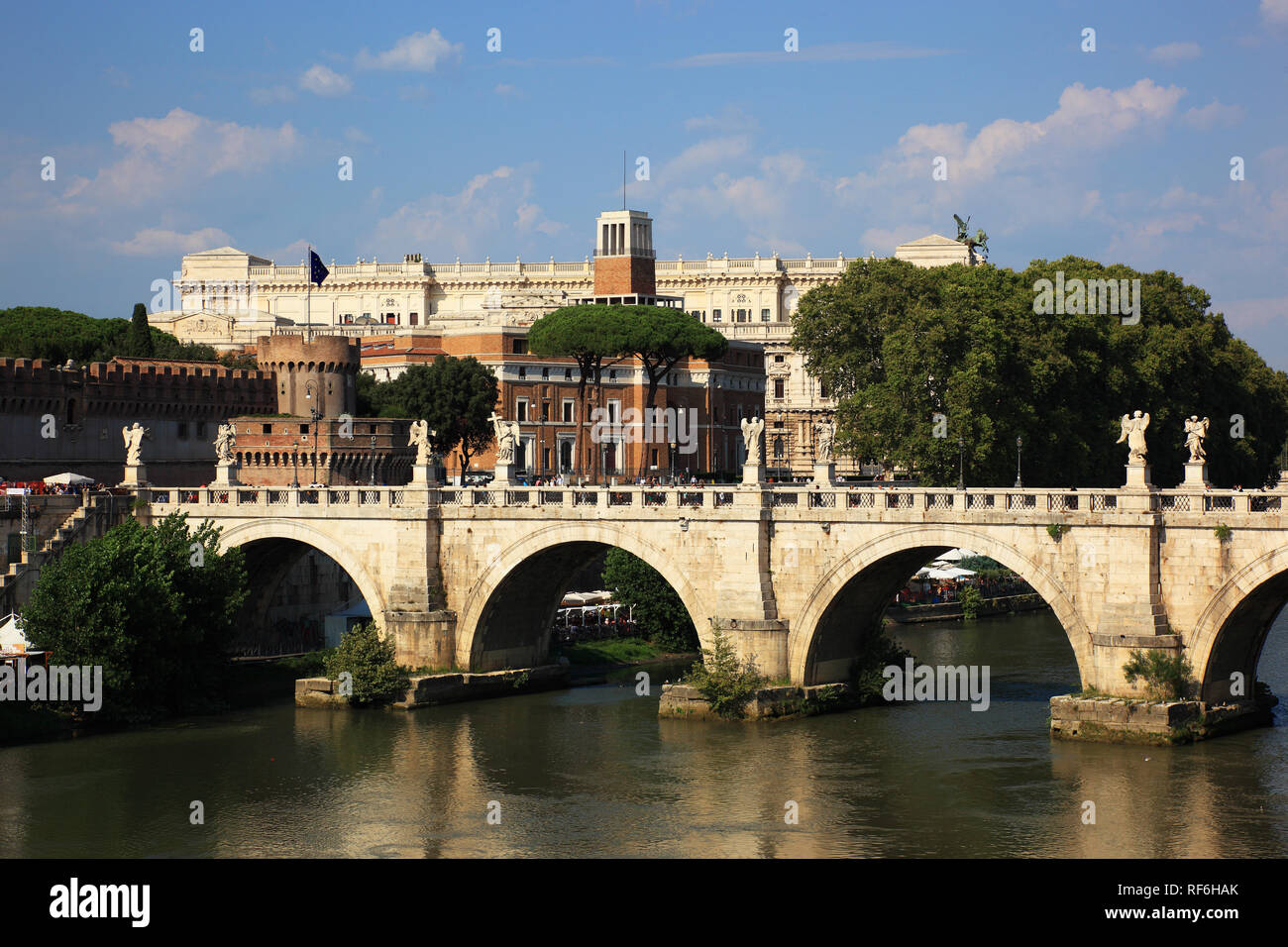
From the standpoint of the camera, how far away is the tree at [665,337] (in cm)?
9119

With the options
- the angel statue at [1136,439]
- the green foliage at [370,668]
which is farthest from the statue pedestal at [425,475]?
the angel statue at [1136,439]

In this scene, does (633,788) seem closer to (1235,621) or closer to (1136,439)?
(1136,439)

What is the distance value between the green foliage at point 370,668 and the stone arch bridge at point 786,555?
616 mm

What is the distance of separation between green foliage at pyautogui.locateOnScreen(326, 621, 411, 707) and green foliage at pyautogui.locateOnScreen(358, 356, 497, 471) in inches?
1405

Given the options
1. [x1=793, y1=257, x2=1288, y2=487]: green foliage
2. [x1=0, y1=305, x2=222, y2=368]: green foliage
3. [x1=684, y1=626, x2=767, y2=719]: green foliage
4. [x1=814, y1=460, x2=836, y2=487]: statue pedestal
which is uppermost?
[x1=0, y1=305, x2=222, y2=368]: green foliage

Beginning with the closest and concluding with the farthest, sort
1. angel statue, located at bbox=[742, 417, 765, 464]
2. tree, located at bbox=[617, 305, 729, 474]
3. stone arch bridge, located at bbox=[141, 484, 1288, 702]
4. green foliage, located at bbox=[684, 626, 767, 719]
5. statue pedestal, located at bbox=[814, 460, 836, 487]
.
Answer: stone arch bridge, located at bbox=[141, 484, 1288, 702], green foliage, located at bbox=[684, 626, 767, 719], angel statue, located at bbox=[742, 417, 765, 464], statue pedestal, located at bbox=[814, 460, 836, 487], tree, located at bbox=[617, 305, 729, 474]

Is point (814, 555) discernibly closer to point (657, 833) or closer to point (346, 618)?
point (657, 833)

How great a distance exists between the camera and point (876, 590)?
161 feet

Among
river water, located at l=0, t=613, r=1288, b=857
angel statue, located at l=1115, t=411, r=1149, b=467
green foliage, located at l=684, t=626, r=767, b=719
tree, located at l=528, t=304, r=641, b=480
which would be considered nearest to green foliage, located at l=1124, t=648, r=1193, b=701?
river water, located at l=0, t=613, r=1288, b=857

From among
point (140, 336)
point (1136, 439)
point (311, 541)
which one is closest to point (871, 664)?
point (1136, 439)

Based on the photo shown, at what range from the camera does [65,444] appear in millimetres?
65562

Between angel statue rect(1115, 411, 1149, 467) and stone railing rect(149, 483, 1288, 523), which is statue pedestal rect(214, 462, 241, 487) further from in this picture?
angel statue rect(1115, 411, 1149, 467)

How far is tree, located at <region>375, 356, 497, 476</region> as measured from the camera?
88.6 meters

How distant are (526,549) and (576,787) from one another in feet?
35.5
